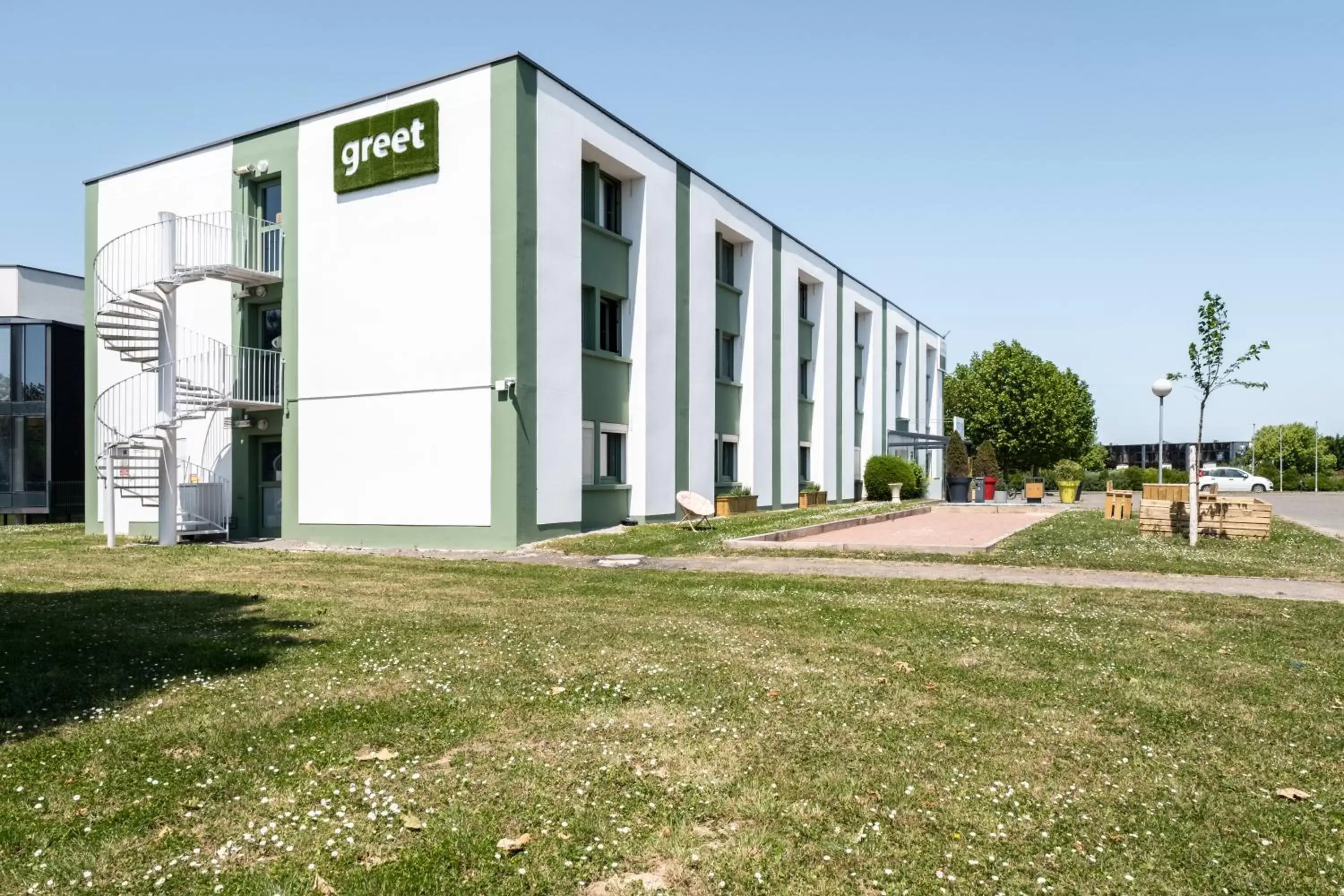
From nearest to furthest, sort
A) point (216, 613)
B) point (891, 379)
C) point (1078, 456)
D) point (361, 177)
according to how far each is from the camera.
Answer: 1. point (216, 613)
2. point (361, 177)
3. point (891, 379)
4. point (1078, 456)

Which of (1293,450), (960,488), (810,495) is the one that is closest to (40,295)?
(810,495)

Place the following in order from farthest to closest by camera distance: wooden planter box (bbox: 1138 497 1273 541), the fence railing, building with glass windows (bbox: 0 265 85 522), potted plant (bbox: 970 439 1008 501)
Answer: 1. potted plant (bbox: 970 439 1008 501)
2. building with glass windows (bbox: 0 265 85 522)
3. the fence railing
4. wooden planter box (bbox: 1138 497 1273 541)

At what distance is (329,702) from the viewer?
5.79 meters

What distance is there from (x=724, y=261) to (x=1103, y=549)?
671 inches

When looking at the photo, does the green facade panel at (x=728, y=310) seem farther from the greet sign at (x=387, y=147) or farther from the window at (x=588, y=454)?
the greet sign at (x=387, y=147)

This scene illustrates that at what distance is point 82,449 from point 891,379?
34.2 m

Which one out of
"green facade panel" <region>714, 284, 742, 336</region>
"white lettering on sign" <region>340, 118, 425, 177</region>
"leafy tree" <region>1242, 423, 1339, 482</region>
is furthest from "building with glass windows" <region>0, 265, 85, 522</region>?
"leafy tree" <region>1242, 423, 1339, 482</region>

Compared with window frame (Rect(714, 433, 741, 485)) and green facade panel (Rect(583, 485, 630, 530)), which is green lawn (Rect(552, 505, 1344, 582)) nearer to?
green facade panel (Rect(583, 485, 630, 530))

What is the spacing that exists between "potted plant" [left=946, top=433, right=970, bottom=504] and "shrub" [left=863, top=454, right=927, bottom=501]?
158 cm

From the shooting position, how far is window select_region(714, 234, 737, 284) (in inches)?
1166

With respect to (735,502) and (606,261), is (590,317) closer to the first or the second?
(606,261)

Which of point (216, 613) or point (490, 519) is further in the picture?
point (490, 519)

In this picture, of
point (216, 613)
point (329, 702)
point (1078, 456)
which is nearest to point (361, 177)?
point (216, 613)

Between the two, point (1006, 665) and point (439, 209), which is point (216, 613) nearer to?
point (1006, 665)
